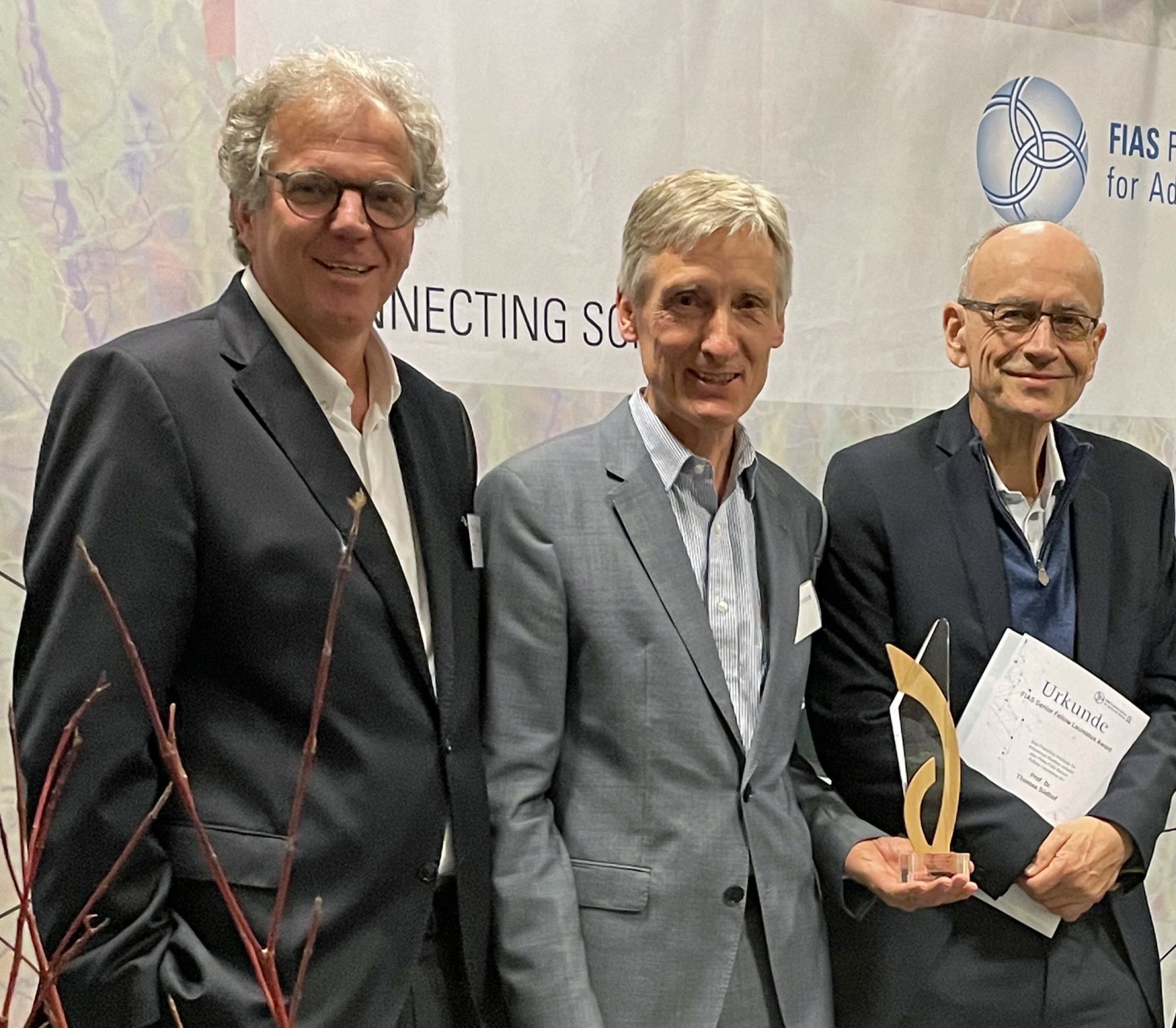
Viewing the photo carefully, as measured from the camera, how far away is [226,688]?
54.0 inches

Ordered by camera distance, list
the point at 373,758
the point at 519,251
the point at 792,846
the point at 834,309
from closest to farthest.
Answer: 1. the point at 373,758
2. the point at 792,846
3. the point at 519,251
4. the point at 834,309

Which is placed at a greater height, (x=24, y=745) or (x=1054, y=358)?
(x=1054, y=358)

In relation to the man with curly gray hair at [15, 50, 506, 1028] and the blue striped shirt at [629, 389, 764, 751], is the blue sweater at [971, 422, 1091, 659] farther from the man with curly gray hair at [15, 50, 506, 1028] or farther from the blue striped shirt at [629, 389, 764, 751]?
the man with curly gray hair at [15, 50, 506, 1028]

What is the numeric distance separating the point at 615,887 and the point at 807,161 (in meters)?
1.64

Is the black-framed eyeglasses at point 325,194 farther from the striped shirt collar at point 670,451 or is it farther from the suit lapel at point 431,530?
the striped shirt collar at point 670,451

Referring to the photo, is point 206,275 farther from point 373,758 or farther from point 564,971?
point 564,971

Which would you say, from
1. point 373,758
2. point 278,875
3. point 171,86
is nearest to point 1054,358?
point 373,758

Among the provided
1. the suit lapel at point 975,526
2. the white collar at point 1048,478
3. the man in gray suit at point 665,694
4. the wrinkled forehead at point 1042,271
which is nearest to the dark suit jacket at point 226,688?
the man in gray suit at point 665,694

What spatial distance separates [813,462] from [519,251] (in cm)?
76

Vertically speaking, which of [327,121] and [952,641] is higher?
[327,121]

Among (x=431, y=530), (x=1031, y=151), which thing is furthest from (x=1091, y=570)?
(x=1031, y=151)

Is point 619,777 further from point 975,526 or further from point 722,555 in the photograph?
point 975,526

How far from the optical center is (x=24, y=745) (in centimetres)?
130

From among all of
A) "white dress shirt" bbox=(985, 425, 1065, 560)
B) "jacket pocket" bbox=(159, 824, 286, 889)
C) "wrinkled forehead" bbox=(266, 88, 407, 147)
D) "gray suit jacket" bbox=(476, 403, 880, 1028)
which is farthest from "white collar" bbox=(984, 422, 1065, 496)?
"jacket pocket" bbox=(159, 824, 286, 889)
